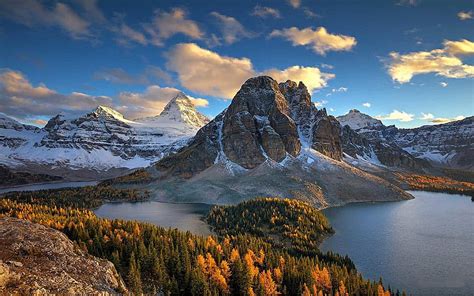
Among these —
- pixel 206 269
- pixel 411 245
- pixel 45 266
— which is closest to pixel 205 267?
pixel 206 269

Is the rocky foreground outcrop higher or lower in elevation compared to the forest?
higher

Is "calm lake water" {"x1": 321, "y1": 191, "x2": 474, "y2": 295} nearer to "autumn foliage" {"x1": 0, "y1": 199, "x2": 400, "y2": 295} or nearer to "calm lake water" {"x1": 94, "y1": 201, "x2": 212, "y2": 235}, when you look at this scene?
"autumn foliage" {"x1": 0, "y1": 199, "x2": 400, "y2": 295}

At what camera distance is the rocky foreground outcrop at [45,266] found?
84.9ft

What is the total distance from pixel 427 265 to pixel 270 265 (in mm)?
33027

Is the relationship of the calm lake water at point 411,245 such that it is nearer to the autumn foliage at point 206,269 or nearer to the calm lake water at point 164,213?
the autumn foliage at point 206,269

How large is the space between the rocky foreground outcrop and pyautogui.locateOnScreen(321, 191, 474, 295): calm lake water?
5183cm

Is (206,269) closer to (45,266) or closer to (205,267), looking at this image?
(205,267)

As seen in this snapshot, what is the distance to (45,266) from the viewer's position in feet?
95.8

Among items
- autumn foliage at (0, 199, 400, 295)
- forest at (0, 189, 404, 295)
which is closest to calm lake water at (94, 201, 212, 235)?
forest at (0, 189, 404, 295)

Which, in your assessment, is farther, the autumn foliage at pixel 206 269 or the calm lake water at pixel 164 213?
the calm lake water at pixel 164 213

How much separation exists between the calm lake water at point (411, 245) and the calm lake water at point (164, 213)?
42.9 m

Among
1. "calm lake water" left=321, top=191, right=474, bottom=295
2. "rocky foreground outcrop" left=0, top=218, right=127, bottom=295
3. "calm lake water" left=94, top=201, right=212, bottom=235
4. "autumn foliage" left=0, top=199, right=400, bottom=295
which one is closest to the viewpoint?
"rocky foreground outcrop" left=0, top=218, right=127, bottom=295

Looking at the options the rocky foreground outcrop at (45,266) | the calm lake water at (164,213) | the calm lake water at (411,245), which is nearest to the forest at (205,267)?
the calm lake water at (411,245)

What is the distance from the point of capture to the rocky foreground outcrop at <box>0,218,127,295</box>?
2588cm
